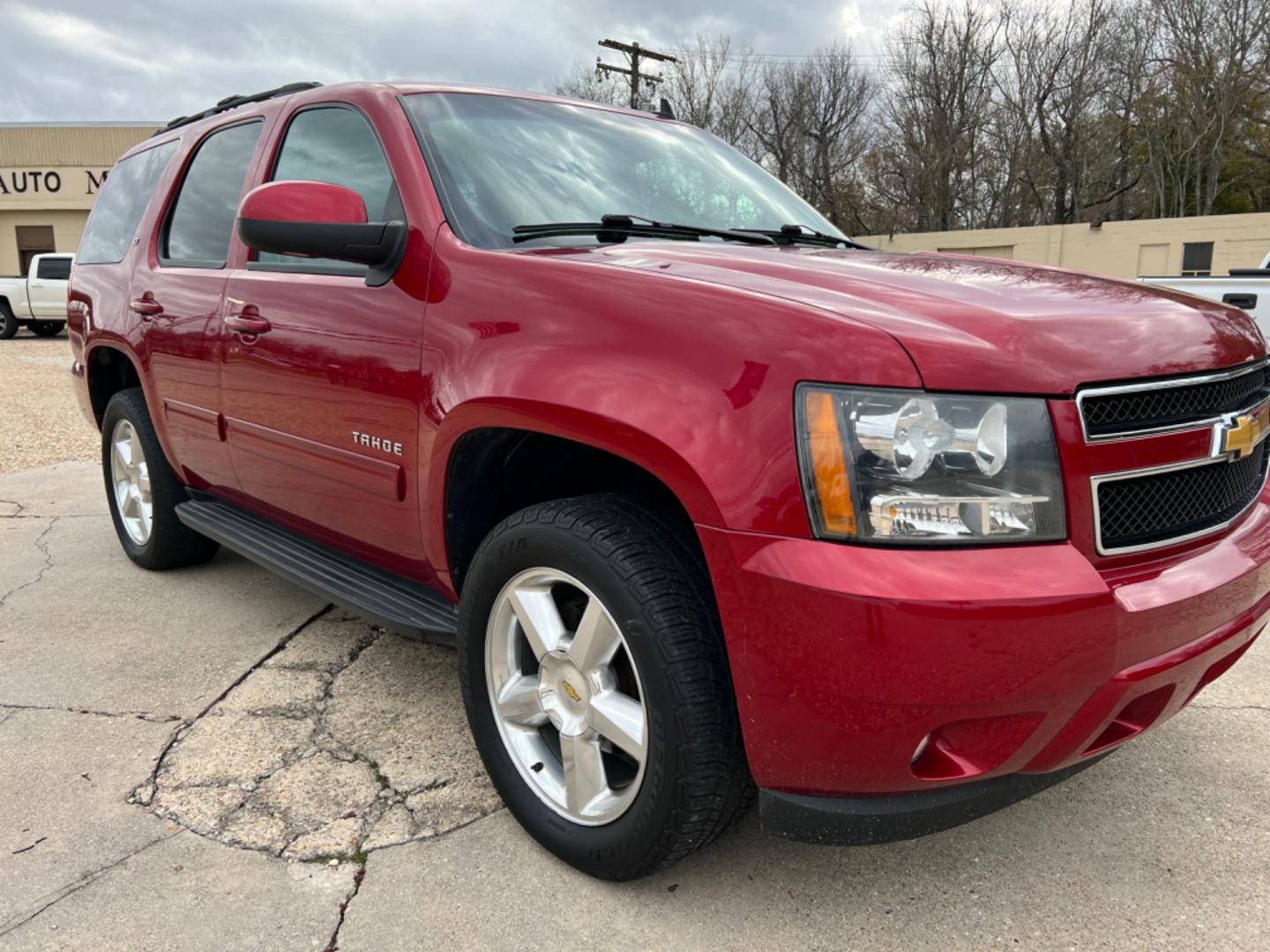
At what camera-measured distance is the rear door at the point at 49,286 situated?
2036 centimetres

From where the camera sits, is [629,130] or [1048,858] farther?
[629,130]

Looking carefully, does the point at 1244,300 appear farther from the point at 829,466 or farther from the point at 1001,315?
the point at 829,466

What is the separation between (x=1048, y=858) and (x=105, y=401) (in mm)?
4605

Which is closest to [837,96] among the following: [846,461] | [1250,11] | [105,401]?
[1250,11]

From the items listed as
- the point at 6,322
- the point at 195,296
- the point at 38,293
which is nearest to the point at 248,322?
the point at 195,296

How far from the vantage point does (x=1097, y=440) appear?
1.64 metres

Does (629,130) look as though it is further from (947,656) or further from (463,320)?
(947,656)

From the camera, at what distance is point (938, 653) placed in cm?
153

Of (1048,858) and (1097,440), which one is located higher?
(1097,440)

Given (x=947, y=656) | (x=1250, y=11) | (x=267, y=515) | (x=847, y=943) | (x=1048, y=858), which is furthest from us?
(x=1250, y=11)

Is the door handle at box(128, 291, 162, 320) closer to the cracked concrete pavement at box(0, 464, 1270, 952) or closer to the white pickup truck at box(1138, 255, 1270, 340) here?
the cracked concrete pavement at box(0, 464, 1270, 952)

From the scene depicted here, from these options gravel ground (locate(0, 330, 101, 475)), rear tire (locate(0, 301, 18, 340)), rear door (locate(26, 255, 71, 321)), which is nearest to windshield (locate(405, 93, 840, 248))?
gravel ground (locate(0, 330, 101, 475))

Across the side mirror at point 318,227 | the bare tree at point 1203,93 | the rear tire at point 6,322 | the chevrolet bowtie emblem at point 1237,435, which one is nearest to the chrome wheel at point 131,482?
the side mirror at point 318,227

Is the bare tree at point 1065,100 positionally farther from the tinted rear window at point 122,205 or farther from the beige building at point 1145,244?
the tinted rear window at point 122,205
